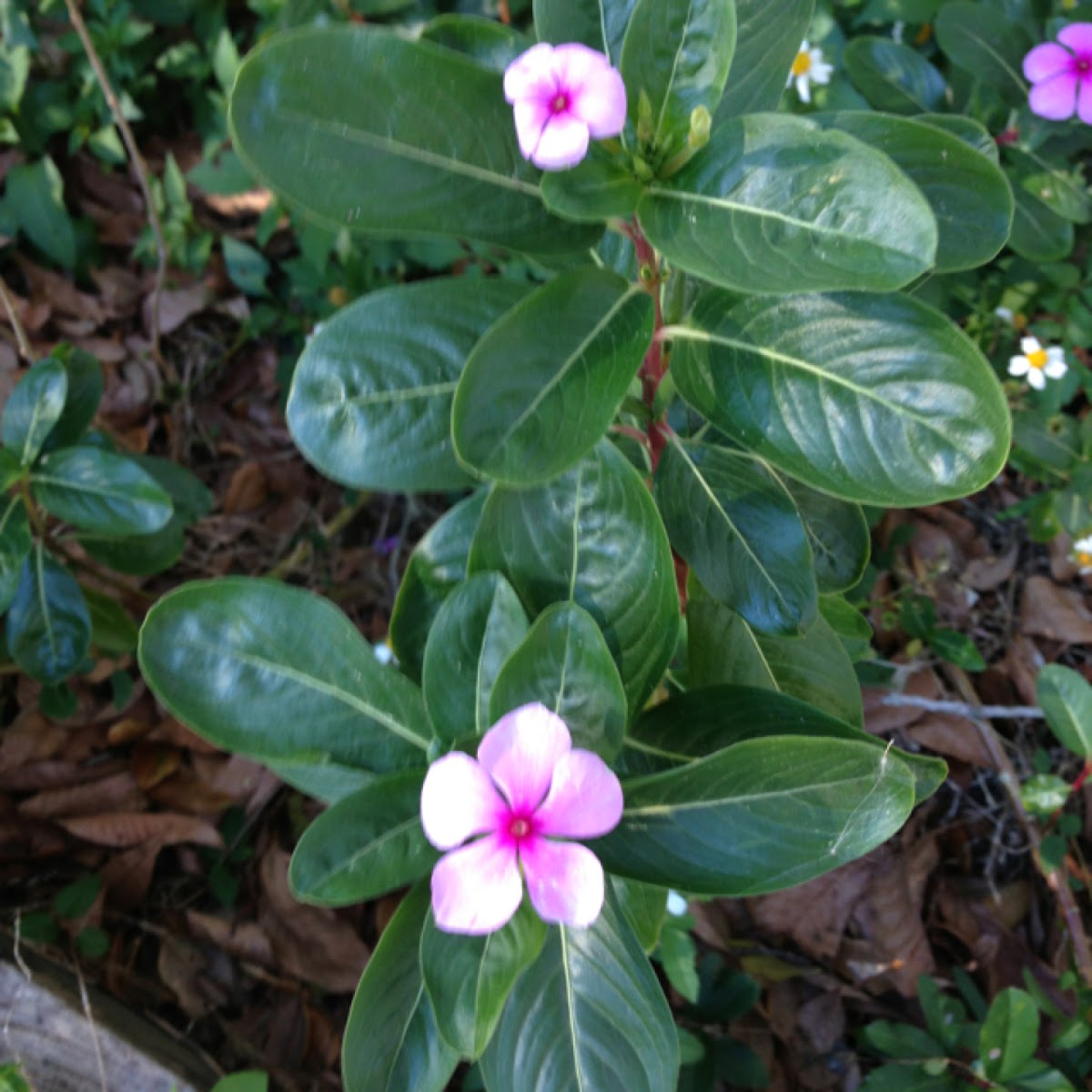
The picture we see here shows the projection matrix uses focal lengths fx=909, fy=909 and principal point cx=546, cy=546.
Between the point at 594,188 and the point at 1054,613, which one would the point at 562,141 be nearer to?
the point at 594,188

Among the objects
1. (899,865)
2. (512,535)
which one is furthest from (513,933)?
(899,865)

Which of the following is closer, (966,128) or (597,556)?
(597,556)

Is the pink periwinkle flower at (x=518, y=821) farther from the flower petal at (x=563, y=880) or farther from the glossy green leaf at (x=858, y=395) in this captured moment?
the glossy green leaf at (x=858, y=395)

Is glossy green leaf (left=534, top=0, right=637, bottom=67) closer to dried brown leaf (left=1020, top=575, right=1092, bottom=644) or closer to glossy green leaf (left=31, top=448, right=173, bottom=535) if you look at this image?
glossy green leaf (left=31, top=448, right=173, bottom=535)

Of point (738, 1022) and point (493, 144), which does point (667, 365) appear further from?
point (738, 1022)

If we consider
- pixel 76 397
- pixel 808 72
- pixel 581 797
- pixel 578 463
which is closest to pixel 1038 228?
pixel 808 72

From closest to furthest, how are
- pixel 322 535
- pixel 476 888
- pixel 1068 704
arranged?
pixel 476 888 < pixel 1068 704 < pixel 322 535

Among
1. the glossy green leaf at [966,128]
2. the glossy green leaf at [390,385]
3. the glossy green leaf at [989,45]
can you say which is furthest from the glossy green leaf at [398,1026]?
the glossy green leaf at [989,45]
